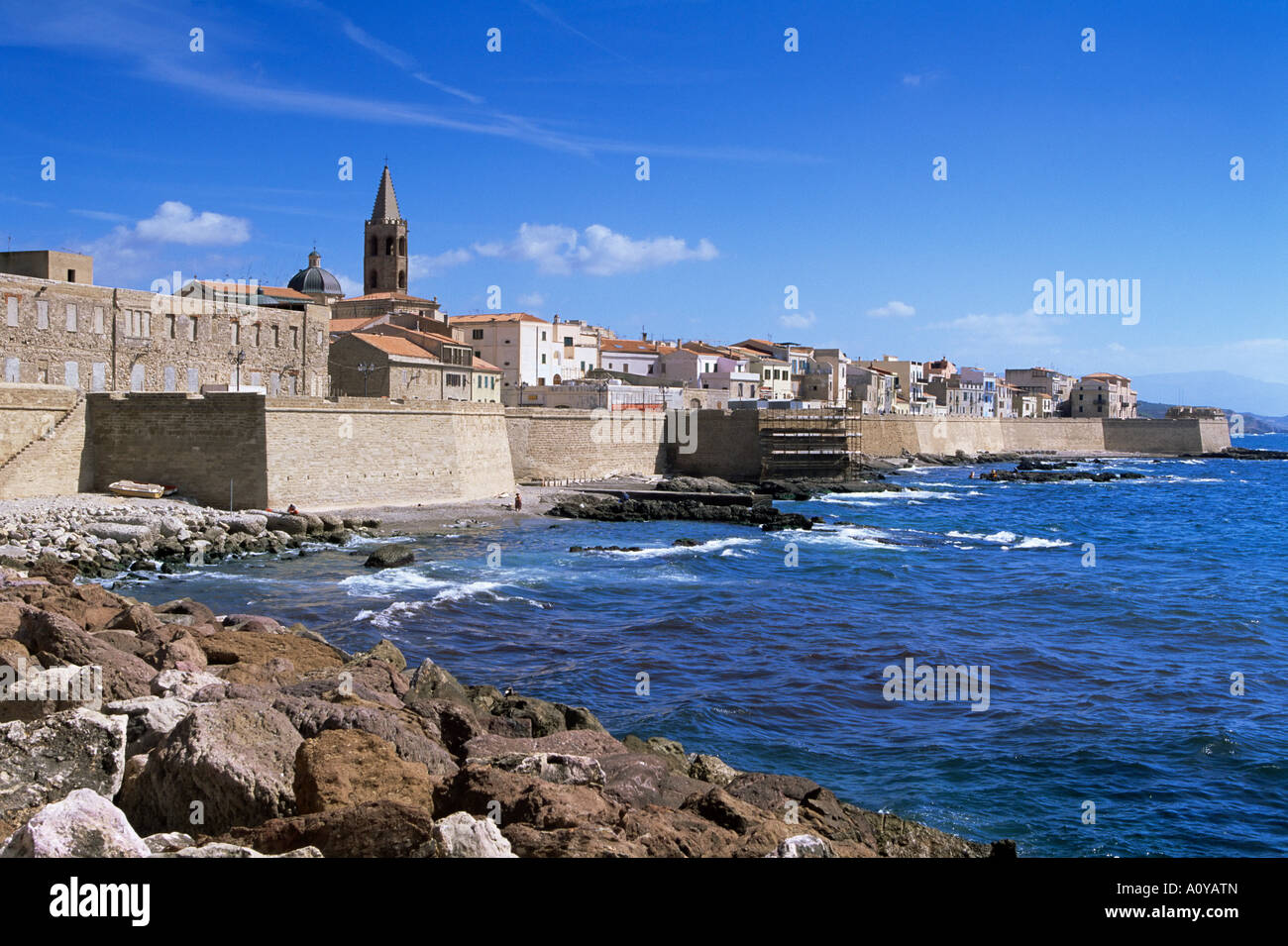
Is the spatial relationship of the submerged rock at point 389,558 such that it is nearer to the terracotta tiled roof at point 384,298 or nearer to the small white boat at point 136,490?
the small white boat at point 136,490

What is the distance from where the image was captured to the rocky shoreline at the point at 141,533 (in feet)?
70.4

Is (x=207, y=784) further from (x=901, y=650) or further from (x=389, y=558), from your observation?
(x=389, y=558)

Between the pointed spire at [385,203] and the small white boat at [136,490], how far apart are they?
4806 centimetres

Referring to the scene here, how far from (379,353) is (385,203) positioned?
3233 cm

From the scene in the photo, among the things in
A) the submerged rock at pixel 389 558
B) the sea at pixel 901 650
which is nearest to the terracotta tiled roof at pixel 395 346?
the sea at pixel 901 650

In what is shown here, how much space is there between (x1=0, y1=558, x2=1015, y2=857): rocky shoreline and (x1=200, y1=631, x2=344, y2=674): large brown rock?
20.5 inches

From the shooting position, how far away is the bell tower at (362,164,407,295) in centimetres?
7200

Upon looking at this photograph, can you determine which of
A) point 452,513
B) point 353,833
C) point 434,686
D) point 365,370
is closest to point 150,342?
point 452,513

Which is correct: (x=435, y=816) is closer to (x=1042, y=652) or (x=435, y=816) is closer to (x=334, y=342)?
(x=1042, y=652)

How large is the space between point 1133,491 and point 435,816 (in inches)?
2319
